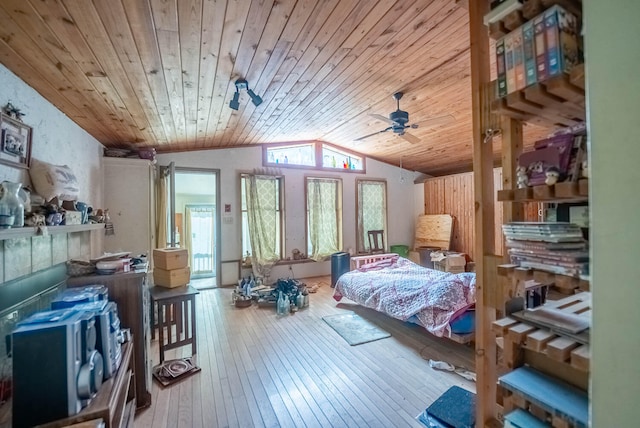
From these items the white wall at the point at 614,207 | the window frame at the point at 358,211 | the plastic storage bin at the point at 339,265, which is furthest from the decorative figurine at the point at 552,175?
the window frame at the point at 358,211

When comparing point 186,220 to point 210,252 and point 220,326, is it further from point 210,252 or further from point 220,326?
point 220,326

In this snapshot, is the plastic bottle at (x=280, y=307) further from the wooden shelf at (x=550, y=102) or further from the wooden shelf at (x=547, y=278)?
the wooden shelf at (x=550, y=102)

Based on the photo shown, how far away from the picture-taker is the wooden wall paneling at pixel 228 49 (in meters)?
1.61

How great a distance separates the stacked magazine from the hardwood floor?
1493 mm

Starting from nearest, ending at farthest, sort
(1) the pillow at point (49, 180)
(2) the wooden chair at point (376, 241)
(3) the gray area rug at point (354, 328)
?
(1) the pillow at point (49, 180) → (3) the gray area rug at point (354, 328) → (2) the wooden chair at point (376, 241)

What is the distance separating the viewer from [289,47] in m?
2.11

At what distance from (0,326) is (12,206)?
61cm

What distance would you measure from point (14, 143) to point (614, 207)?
110 inches

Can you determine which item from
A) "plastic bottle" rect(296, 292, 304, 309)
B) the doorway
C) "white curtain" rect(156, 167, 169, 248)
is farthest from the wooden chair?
"white curtain" rect(156, 167, 169, 248)

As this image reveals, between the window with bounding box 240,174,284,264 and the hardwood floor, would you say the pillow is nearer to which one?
the hardwood floor

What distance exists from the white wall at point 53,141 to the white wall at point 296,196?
5.79ft

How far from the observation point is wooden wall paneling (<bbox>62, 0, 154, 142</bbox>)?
1.39 meters

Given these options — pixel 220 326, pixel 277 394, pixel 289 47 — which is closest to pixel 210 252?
pixel 220 326

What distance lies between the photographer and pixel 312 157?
19.7 ft
